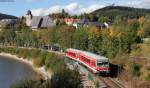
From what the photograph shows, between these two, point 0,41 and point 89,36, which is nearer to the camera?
point 89,36

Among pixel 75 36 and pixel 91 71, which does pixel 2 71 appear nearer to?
pixel 75 36

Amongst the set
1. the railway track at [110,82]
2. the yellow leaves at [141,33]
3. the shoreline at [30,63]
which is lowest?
the shoreline at [30,63]

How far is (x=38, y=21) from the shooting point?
151625mm

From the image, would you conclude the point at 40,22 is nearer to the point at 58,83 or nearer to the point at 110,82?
the point at 110,82

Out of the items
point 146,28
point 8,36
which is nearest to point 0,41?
point 8,36

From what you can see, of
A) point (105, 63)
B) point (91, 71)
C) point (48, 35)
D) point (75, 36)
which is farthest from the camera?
point (48, 35)

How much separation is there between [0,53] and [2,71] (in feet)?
128

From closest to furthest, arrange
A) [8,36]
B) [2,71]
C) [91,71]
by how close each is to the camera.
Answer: [91,71], [2,71], [8,36]

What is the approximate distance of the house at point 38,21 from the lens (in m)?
147

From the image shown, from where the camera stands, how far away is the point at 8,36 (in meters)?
123

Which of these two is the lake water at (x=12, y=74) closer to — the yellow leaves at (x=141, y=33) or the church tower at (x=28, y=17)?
the yellow leaves at (x=141, y=33)

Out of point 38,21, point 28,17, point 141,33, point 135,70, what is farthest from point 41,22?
point 135,70

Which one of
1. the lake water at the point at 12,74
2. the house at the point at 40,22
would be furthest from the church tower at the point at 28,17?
the lake water at the point at 12,74

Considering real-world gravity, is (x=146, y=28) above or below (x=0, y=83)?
above
